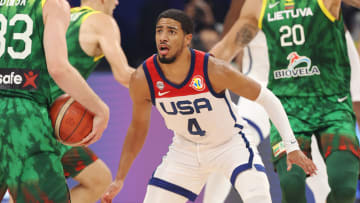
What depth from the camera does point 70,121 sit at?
166 inches

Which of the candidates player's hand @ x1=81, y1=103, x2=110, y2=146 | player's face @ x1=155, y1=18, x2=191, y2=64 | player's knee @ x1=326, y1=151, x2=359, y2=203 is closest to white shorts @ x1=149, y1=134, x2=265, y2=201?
player's knee @ x1=326, y1=151, x2=359, y2=203

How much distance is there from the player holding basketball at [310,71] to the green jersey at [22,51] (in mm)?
2021

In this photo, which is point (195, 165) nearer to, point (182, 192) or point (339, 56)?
point (182, 192)

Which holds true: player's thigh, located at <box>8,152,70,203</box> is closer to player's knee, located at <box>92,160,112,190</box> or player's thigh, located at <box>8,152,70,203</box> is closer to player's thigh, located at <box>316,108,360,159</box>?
player's knee, located at <box>92,160,112,190</box>

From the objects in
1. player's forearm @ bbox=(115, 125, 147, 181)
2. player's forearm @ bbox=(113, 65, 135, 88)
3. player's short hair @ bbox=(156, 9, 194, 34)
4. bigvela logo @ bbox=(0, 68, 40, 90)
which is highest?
player's short hair @ bbox=(156, 9, 194, 34)

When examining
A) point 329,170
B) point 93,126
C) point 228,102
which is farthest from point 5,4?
point 329,170

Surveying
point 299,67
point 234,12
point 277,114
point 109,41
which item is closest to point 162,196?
point 277,114

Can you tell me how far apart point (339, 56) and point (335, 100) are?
349mm

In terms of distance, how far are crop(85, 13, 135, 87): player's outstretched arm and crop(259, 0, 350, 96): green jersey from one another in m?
1.51

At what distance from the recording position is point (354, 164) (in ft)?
16.4

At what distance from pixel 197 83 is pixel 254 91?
0.41m

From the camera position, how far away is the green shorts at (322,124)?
16.6 ft

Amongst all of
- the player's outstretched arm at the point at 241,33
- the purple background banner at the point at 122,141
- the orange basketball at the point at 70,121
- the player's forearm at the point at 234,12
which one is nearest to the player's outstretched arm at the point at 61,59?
the orange basketball at the point at 70,121

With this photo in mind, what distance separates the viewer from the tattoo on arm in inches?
230
